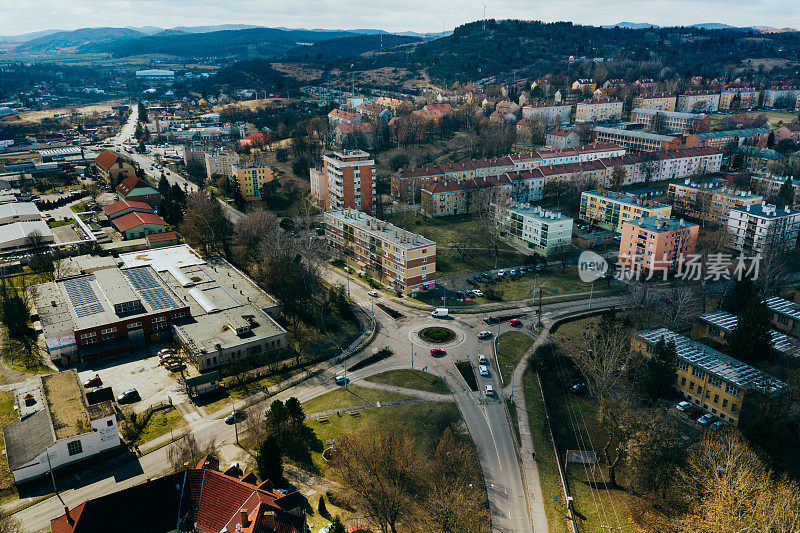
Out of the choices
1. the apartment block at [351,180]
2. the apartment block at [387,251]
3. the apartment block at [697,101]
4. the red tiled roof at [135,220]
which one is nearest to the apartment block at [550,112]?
the apartment block at [697,101]

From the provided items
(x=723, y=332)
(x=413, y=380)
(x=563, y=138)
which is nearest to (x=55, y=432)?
(x=413, y=380)

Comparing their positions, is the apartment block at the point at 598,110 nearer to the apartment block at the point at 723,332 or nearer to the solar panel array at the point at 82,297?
the apartment block at the point at 723,332

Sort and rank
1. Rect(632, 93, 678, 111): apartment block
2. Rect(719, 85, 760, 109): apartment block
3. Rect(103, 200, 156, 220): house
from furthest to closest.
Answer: Rect(719, 85, 760, 109): apartment block
Rect(632, 93, 678, 111): apartment block
Rect(103, 200, 156, 220): house

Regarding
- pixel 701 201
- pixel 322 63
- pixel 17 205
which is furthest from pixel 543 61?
pixel 17 205

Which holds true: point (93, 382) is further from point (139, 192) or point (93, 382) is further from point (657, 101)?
point (657, 101)

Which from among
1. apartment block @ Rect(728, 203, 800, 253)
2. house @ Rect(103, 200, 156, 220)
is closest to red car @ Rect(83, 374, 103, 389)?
house @ Rect(103, 200, 156, 220)

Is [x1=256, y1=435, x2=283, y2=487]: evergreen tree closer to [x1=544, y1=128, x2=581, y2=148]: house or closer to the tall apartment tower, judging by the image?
the tall apartment tower
